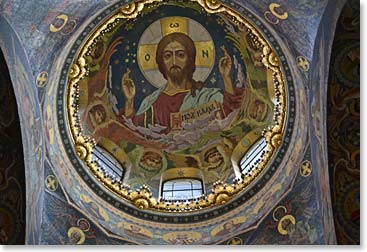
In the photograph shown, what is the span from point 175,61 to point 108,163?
258 cm

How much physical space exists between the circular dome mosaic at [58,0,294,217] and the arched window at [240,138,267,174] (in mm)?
36

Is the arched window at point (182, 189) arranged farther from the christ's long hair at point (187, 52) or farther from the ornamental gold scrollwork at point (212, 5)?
the ornamental gold scrollwork at point (212, 5)

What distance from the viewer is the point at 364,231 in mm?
6133

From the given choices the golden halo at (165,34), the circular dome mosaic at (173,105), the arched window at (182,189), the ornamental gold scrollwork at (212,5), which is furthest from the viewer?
the golden halo at (165,34)

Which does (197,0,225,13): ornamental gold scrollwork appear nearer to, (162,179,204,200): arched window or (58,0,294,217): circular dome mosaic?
(58,0,294,217): circular dome mosaic

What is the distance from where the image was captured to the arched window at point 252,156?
45.9ft

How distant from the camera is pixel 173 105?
1570 centimetres

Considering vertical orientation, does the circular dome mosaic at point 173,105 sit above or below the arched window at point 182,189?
above

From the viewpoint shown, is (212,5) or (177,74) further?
(177,74)

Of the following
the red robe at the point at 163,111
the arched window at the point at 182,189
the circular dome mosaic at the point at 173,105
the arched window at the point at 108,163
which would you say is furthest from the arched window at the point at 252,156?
the arched window at the point at 108,163

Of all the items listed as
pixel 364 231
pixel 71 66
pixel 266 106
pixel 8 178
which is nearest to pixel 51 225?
pixel 8 178

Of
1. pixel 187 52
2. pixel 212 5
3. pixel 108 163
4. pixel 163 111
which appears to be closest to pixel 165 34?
pixel 187 52

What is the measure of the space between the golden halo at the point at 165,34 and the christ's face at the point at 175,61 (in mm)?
218

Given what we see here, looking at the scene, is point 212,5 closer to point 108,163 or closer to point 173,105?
point 173,105
